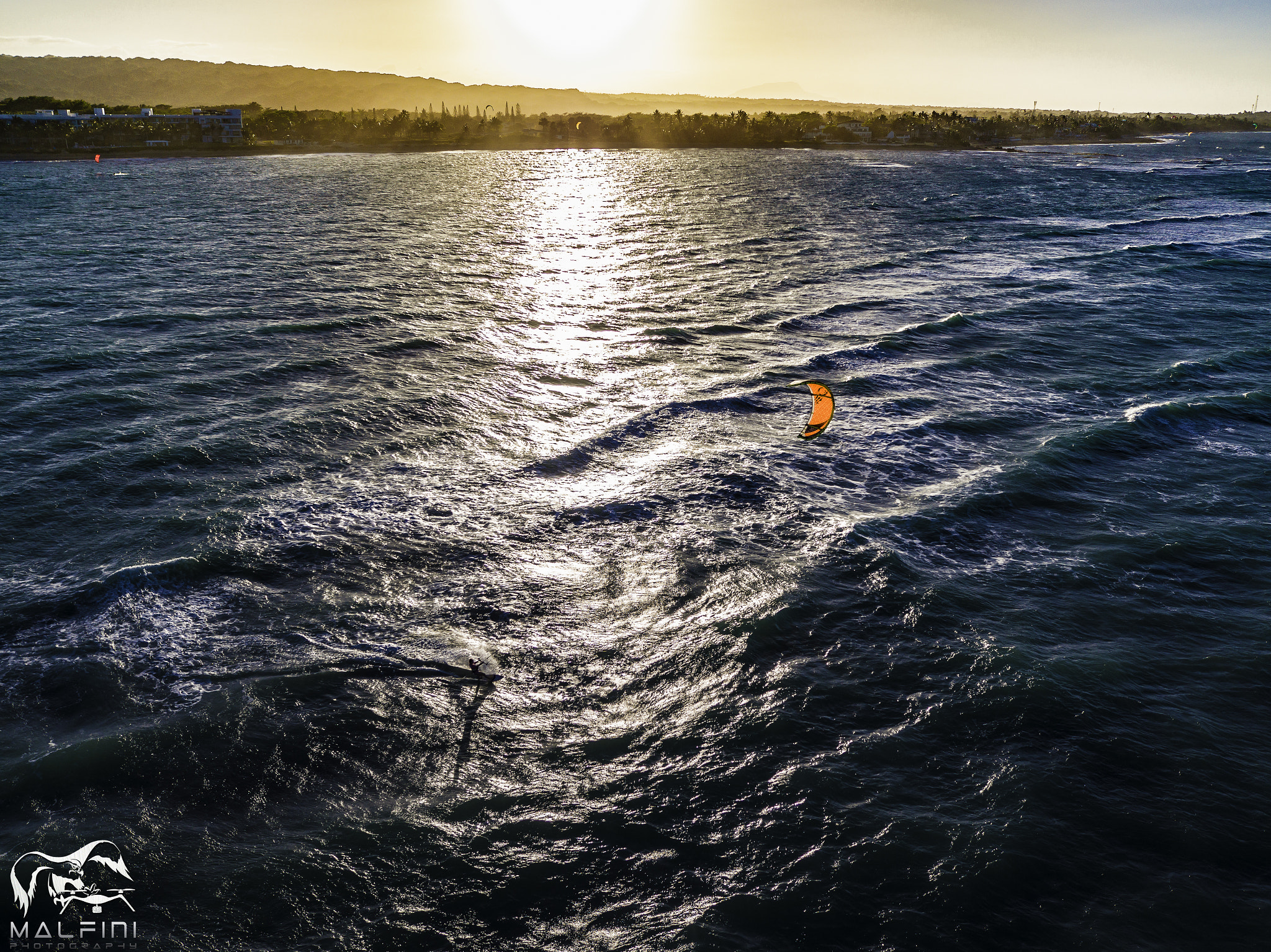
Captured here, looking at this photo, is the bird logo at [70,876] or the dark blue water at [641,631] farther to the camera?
the dark blue water at [641,631]

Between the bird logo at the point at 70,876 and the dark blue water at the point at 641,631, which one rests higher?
the dark blue water at the point at 641,631

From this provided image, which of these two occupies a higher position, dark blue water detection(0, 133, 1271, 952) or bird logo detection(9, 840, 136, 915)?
dark blue water detection(0, 133, 1271, 952)

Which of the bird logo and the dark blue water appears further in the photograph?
the dark blue water

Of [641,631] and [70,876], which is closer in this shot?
[70,876]

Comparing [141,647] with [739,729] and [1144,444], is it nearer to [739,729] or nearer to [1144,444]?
[739,729]

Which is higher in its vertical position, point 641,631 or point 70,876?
point 641,631
